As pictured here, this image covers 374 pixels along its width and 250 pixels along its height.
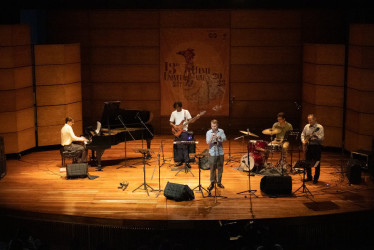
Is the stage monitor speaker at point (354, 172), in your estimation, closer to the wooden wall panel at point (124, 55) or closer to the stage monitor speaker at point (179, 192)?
the stage monitor speaker at point (179, 192)

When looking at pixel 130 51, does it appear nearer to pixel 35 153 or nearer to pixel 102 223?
pixel 35 153

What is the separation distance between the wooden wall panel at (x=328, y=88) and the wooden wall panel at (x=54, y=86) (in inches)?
216

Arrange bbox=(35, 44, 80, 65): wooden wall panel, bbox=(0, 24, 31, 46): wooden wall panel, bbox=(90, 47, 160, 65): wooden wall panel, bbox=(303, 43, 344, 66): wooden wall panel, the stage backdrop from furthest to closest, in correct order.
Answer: bbox=(90, 47, 160, 65): wooden wall panel
the stage backdrop
bbox=(35, 44, 80, 65): wooden wall panel
bbox=(303, 43, 344, 66): wooden wall panel
bbox=(0, 24, 31, 46): wooden wall panel

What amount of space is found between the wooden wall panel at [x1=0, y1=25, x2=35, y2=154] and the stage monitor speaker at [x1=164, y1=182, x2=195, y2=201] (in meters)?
4.28

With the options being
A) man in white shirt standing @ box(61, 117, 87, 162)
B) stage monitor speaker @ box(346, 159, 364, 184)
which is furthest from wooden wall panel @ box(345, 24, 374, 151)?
man in white shirt standing @ box(61, 117, 87, 162)

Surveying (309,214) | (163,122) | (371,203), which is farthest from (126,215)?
(163,122)

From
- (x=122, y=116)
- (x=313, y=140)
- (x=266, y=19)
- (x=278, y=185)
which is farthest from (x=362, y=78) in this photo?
(x=122, y=116)

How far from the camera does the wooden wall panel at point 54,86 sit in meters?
12.4

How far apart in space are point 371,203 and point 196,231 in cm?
305

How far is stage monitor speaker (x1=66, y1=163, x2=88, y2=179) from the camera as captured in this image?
1056cm

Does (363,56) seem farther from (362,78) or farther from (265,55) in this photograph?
(265,55)

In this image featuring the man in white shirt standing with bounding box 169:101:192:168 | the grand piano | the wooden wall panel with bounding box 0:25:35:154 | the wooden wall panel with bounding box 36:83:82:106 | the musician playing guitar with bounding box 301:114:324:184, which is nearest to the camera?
the musician playing guitar with bounding box 301:114:324:184

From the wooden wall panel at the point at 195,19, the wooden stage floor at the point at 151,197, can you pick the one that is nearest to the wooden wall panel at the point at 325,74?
the wooden stage floor at the point at 151,197

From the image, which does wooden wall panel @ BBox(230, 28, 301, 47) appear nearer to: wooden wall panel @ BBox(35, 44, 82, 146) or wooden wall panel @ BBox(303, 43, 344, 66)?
wooden wall panel @ BBox(303, 43, 344, 66)
